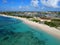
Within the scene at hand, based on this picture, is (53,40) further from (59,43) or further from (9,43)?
(9,43)

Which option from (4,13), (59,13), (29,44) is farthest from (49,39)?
(4,13)

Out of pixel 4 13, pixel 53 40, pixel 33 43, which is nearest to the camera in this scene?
pixel 33 43

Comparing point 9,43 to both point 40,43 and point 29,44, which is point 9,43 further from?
point 40,43

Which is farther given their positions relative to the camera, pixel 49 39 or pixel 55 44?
pixel 49 39

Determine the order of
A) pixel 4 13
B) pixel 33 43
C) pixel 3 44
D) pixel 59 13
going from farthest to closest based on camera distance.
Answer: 1. pixel 4 13
2. pixel 59 13
3. pixel 33 43
4. pixel 3 44

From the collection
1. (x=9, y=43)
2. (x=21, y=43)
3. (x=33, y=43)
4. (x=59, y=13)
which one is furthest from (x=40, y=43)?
(x=59, y=13)

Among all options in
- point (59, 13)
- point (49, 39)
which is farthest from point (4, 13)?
point (49, 39)

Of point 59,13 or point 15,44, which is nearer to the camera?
point 15,44

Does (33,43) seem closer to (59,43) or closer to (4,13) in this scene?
(59,43)

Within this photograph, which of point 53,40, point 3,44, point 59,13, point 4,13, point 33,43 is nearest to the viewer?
point 3,44
